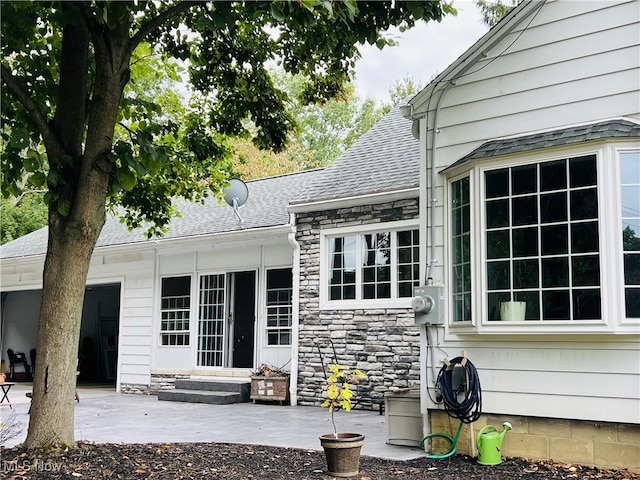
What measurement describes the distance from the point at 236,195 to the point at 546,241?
863 cm

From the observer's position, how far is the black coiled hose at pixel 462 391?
6438 mm

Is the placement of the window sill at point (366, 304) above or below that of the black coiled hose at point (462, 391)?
above

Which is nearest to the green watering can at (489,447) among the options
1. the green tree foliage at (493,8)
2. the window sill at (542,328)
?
the window sill at (542,328)

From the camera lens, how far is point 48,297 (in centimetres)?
599

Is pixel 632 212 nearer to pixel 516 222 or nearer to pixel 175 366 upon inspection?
pixel 516 222

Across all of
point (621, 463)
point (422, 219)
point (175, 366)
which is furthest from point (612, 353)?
point (175, 366)

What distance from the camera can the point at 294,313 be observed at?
1187cm

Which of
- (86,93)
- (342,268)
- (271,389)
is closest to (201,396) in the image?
(271,389)

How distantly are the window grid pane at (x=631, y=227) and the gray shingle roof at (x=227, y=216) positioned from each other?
7.38 metres

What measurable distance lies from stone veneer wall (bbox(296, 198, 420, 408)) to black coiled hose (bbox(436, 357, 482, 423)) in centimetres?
360

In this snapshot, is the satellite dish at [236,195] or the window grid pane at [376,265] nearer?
the window grid pane at [376,265]

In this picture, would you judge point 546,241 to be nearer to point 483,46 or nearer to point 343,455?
point 483,46

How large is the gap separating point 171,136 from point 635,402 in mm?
6948

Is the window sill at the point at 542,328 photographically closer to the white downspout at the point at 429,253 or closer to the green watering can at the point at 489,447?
the white downspout at the point at 429,253
